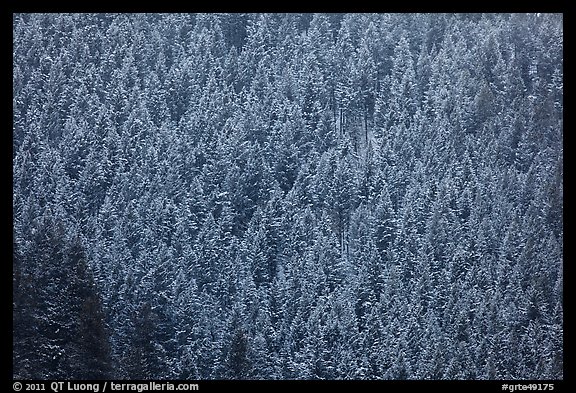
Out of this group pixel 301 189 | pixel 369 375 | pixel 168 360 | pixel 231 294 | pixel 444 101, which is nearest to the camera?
pixel 168 360

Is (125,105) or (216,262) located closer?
(216,262)

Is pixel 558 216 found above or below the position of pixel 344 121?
below

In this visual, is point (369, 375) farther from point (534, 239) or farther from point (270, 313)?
point (534, 239)

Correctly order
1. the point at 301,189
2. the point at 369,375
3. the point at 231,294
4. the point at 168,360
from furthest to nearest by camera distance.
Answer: the point at 301,189 → the point at 231,294 → the point at 369,375 → the point at 168,360

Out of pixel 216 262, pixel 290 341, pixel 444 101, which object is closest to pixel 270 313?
pixel 290 341

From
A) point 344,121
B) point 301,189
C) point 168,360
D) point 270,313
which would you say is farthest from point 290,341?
point 344,121

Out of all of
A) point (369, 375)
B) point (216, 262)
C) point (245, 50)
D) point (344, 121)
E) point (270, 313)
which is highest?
point (245, 50)
